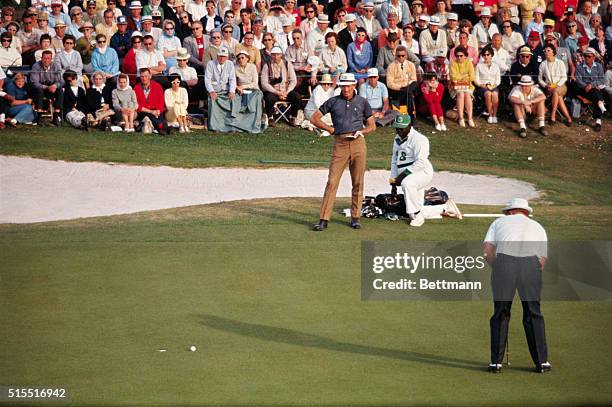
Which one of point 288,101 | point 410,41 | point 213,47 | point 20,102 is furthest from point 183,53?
point 410,41

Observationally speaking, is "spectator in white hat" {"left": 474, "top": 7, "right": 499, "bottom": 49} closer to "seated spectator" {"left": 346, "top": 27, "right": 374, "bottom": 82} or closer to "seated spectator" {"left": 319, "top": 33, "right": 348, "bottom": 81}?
"seated spectator" {"left": 346, "top": 27, "right": 374, "bottom": 82}

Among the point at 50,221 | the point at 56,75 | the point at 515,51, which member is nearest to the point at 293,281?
the point at 50,221

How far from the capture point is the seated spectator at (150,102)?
2667cm

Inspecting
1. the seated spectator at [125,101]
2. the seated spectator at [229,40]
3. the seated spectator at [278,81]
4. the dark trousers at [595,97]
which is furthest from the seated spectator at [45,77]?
the dark trousers at [595,97]

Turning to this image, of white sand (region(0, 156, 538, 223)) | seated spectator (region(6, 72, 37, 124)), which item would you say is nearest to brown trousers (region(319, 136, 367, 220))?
white sand (region(0, 156, 538, 223))

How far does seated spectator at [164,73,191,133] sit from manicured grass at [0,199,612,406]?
6834 millimetres

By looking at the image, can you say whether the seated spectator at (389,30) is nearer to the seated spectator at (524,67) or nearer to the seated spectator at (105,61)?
the seated spectator at (524,67)

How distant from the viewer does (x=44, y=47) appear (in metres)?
26.8

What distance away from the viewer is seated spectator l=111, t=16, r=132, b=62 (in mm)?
27656

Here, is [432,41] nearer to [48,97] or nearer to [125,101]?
[125,101]

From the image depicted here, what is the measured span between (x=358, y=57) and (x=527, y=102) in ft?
13.7

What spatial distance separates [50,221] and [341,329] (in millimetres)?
8757

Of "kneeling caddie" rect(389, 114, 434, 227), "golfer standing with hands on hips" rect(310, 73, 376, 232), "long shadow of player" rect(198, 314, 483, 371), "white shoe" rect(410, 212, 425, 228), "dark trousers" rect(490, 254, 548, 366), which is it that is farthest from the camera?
"white shoe" rect(410, 212, 425, 228)

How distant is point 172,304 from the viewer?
51.0ft
